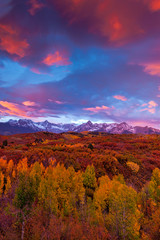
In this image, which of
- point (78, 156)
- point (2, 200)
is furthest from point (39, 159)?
point (2, 200)

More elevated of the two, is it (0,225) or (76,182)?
(76,182)

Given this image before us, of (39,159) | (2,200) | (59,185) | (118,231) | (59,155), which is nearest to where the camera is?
(118,231)

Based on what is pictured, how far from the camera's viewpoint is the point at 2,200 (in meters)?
27.2

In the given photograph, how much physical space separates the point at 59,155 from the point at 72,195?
2377 centimetres

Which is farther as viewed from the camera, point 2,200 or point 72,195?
point 2,200

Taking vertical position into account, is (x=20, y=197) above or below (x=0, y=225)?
above

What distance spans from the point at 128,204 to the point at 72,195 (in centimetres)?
954

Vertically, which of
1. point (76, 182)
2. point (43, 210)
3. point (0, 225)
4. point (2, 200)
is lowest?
point (2, 200)

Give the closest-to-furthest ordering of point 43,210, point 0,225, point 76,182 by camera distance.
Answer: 1. point 0,225
2. point 43,210
3. point 76,182

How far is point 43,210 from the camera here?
64.6 ft

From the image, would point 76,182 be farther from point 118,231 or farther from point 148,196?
point 148,196

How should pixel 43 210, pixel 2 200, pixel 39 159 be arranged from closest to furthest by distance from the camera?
1. pixel 43 210
2. pixel 2 200
3. pixel 39 159

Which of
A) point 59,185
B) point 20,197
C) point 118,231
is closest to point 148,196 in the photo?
point 118,231

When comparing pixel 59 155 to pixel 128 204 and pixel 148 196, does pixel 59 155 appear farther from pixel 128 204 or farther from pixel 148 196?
pixel 128 204
